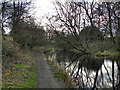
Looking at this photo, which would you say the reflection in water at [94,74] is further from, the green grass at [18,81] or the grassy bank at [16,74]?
the grassy bank at [16,74]

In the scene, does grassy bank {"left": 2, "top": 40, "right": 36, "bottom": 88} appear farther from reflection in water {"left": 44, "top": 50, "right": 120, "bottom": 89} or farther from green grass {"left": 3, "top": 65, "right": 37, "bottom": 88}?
reflection in water {"left": 44, "top": 50, "right": 120, "bottom": 89}

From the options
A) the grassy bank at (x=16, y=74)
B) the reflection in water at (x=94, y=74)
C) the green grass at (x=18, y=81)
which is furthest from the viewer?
the reflection in water at (x=94, y=74)

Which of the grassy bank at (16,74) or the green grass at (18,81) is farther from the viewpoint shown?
the grassy bank at (16,74)

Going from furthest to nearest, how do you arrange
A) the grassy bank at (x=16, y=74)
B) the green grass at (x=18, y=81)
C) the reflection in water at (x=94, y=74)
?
the reflection in water at (x=94, y=74), the grassy bank at (x=16, y=74), the green grass at (x=18, y=81)

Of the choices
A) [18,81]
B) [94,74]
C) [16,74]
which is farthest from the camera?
[94,74]

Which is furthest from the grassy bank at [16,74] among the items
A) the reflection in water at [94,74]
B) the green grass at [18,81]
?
the reflection in water at [94,74]

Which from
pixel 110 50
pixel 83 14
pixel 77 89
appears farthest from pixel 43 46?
pixel 77 89

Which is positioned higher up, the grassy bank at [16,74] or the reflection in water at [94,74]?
the grassy bank at [16,74]

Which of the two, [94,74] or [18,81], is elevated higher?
[18,81]

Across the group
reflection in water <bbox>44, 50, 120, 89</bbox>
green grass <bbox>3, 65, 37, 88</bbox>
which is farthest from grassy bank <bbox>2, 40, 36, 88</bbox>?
reflection in water <bbox>44, 50, 120, 89</bbox>

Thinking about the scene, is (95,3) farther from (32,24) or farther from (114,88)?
(114,88)

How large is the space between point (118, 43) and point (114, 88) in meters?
15.5

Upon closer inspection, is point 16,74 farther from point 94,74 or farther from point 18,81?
point 94,74

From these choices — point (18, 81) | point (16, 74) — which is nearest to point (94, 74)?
point (16, 74)
